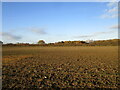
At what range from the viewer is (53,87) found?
424 cm

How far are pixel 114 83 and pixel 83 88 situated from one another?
1570 millimetres

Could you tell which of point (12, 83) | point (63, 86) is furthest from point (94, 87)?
point (12, 83)

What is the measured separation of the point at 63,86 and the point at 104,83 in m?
1.87

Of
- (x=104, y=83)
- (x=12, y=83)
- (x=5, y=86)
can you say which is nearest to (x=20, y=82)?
(x=12, y=83)

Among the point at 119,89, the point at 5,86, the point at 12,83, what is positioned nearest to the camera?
the point at 119,89

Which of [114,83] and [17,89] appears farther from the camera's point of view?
[114,83]

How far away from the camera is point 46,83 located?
4.61m

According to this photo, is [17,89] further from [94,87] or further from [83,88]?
[94,87]

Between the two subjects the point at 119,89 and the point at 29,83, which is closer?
the point at 119,89

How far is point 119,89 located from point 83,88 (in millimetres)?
1426

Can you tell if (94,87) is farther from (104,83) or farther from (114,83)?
(114,83)

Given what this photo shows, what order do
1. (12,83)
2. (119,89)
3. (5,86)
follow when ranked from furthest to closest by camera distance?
(12,83)
(5,86)
(119,89)

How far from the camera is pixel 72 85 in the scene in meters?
4.38

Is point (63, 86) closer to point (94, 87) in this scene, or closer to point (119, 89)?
point (94, 87)
